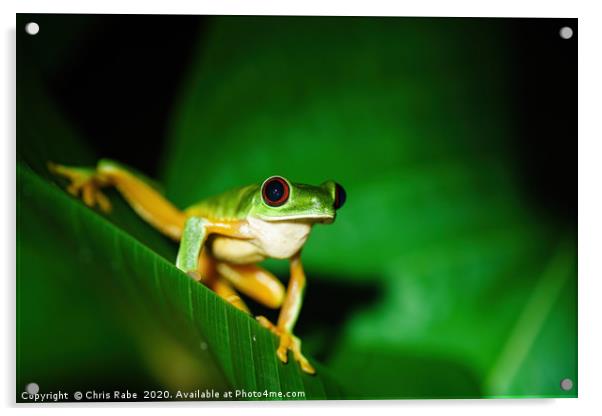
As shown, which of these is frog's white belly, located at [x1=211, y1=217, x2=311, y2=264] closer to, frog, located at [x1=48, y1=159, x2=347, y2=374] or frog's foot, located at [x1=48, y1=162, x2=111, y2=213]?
frog, located at [x1=48, y1=159, x2=347, y2=374]

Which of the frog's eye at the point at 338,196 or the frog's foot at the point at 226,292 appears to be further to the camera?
A: the frog's foot at the point at 226,292

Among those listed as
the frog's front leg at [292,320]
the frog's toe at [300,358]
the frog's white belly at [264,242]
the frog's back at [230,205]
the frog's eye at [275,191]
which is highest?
the frog's eye at [275,191]

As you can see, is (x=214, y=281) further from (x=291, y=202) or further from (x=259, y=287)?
(x=291, y=202)

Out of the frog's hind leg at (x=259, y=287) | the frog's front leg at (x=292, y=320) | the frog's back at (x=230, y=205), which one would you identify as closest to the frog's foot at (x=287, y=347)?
the frog's front leg at (x=292, y=320)

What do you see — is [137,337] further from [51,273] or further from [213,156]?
[213,156]

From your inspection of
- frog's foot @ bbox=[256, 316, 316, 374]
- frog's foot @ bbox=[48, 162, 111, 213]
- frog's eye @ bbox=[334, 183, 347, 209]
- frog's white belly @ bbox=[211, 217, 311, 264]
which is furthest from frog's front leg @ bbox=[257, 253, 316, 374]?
frog's foot @ bbox=[48, 162, 111, 213]

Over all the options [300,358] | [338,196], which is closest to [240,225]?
[338,196]

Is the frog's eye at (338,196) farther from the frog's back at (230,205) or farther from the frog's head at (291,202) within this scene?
the frog's back at (230,205)

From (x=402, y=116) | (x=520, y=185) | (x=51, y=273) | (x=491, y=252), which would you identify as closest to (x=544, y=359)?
(x=491, y=252)
